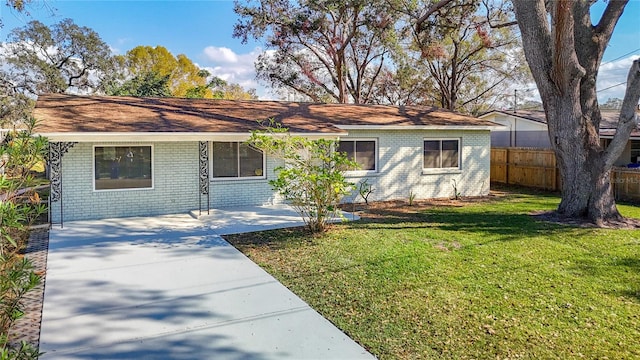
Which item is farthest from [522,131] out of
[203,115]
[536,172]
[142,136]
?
[142,136]

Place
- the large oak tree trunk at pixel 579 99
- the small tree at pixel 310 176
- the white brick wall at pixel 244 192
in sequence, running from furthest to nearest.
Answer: the white brick wall at pixel 244 192, the large oak tree trunk at pixel 579 99, the small tree at pixel 310 176

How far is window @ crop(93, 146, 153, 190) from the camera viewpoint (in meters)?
10.9

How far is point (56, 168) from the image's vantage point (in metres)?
10.2

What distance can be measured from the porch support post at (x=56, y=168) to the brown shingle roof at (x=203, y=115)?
1.81ft

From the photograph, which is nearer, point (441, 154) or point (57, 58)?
point (441, 154)

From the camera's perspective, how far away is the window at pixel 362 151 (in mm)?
13859

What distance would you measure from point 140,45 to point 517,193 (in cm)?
3972

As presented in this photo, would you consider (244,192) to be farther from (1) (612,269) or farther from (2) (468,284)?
(1) (612,269)

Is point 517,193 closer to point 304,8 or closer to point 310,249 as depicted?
point 310,249

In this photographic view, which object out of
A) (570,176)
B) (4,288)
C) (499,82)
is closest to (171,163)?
(4,288)

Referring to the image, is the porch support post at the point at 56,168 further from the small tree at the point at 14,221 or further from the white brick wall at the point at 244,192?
the small tree at the point at 14,221

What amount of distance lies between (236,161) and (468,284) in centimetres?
803

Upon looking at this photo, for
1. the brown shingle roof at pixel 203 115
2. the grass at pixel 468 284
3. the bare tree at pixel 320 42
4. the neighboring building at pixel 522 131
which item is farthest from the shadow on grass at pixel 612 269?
the bare tree at pixel 320 42

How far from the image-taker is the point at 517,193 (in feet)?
54.0
